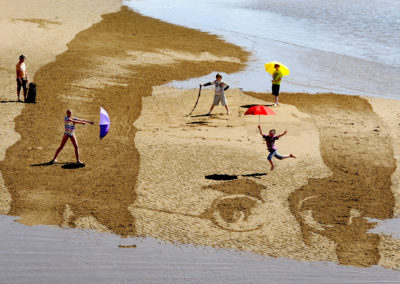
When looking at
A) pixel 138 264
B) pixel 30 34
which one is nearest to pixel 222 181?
pixel 138 264

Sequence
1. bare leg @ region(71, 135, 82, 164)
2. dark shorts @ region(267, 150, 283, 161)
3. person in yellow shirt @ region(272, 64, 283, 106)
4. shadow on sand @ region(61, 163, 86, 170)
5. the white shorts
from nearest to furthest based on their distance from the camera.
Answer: bare leg @ region(71, 135, 82, 164) < shadow on sand @ region(61, 163, 86, 170) < dark shorts @ region(267, 150, 283, 161) < the white shorts < person in yellow shirt @ region(272, 64, 283, 106)

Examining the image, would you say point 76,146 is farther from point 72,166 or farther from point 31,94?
point 31,94

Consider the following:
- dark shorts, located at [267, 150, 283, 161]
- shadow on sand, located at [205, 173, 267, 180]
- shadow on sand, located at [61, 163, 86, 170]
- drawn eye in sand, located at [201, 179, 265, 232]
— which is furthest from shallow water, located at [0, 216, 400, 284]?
dark shorts, located at [267, 150, 283, 161]

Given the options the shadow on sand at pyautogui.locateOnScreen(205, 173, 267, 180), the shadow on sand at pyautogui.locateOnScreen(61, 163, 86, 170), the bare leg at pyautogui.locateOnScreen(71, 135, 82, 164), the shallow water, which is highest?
the bare leg at pyautogui.locateOnScreen(71, 135, 82, 164)

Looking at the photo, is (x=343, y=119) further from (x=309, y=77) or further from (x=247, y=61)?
(x=247, y=61)

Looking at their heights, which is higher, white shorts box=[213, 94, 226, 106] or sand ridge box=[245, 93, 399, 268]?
white shorts box=[213, 94, 226, 106]

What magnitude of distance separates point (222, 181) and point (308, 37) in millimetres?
29337

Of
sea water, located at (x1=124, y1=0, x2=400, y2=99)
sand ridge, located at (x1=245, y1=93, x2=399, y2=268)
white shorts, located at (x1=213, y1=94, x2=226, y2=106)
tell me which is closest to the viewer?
sand ridge, located at (x1=245, y1=93, x2=399, y2=268)

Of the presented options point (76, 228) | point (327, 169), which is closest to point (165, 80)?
point (327, 169)

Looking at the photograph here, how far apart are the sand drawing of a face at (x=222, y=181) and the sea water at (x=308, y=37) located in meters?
6.21

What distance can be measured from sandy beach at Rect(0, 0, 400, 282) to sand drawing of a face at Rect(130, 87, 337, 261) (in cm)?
4

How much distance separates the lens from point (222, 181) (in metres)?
15.8

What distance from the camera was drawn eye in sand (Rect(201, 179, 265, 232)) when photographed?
530 inches

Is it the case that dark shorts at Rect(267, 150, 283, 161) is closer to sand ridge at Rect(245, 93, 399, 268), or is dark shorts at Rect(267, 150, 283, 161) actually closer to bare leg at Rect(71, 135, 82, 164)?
sand ridge at Rect(245, 93, 399, 268)
